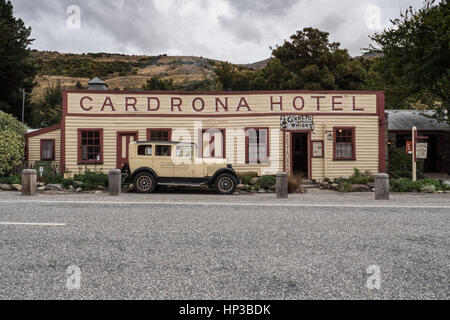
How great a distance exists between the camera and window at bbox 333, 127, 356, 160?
15148 mm

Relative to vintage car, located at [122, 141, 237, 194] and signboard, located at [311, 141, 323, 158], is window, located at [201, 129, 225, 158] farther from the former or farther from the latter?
signboard, located at [311, 141, 323, 158]

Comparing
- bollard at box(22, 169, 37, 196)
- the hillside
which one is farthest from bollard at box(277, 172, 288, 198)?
the hillside

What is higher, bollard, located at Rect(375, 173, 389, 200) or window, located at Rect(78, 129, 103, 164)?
window, located at Rect(78, 129, 103, 164)

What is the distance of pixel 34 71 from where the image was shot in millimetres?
30516

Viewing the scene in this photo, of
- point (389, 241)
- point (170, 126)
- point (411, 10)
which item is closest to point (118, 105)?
point (170, 126)

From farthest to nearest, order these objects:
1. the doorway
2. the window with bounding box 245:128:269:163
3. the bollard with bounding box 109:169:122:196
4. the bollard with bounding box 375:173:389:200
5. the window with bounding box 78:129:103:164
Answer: the doorway → the window with bounding box 245:128:269:163 → the window with bounding box 78:129:103:164 → the bollard with bounding box 109:169:122:196 → the bollard with bounding box 375:173:389:200

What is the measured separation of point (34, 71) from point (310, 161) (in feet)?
98.4

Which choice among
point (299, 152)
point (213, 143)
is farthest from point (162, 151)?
point (299, 152)

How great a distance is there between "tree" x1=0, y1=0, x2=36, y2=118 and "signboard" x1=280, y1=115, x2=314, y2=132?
26.8 m

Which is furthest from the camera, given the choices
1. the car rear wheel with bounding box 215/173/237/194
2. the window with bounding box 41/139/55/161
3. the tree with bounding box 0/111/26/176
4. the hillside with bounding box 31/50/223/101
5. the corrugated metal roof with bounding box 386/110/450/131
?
the hillside with bounding box 31/50/223/101

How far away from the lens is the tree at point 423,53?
15.3 metres

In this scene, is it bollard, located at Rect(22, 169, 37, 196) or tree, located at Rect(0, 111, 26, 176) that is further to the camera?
tree, located at Rect(0, 111, 26, 176)

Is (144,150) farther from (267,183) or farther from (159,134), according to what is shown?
(267,183)

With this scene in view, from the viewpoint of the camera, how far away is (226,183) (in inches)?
456
